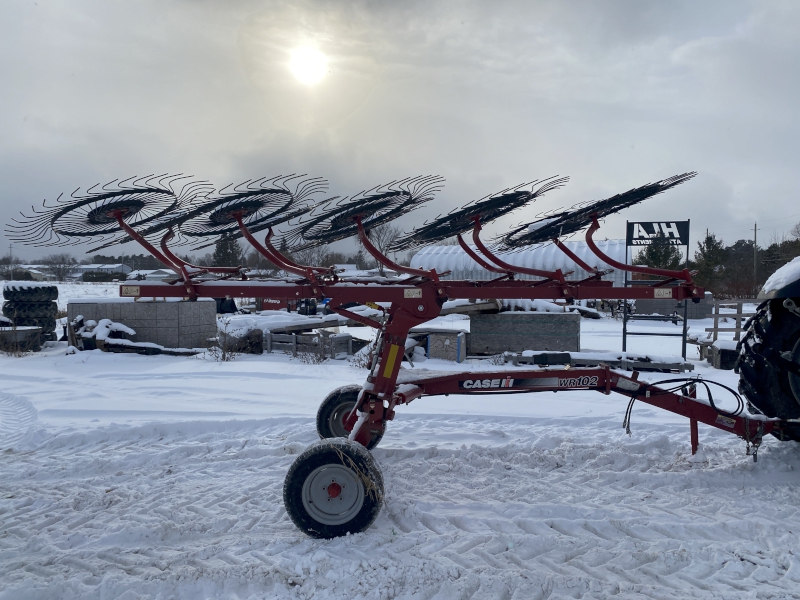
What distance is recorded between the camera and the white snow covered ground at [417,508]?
10.4 ft

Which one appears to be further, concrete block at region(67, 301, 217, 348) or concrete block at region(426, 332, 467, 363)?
concrete block at region(67, 301, 217, 348)

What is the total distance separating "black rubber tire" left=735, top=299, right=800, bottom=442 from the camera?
4.50m

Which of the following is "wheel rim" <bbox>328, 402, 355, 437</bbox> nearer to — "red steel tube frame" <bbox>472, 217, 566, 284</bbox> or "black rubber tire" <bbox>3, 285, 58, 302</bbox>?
"red steel tube frame" <bbox>472, 217, 566, 284</bbox>

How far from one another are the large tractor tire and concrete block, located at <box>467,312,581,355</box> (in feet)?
35.4

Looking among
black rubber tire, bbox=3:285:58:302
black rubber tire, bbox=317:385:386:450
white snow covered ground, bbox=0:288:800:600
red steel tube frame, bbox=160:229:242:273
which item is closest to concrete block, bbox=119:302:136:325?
black rubber tire, bbox=3:285:58:302

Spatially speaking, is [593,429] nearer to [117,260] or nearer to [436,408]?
[436,408]

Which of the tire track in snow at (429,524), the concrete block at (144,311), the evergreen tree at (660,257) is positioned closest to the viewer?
the tire track in snow at (429,524)

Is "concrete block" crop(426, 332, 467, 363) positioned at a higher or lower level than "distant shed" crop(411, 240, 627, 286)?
lower

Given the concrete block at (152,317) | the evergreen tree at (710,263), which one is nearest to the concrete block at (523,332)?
the concrete block at (152,317)

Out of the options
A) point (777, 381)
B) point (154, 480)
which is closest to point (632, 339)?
point (777, 381)

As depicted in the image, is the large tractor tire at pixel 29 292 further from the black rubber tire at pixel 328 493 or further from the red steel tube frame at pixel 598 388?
the black rubber tire at pixel 328 493

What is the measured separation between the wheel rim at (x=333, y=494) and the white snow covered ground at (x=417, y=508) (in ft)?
0.58

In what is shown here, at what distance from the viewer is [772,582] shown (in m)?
3.13

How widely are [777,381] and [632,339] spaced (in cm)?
1143
